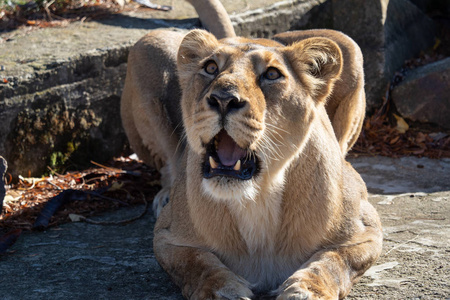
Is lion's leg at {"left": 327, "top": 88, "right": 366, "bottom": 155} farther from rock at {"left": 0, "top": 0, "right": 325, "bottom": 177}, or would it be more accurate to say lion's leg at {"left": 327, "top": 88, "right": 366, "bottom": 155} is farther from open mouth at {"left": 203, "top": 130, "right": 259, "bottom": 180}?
rock at {"left": 0, "top": 0, "right": 325, "bottom": 177}

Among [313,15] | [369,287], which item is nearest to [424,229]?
[369,287]

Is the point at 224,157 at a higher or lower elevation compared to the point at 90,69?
higher

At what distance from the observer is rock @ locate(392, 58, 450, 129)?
22.5 feet

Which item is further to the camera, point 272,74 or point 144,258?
point 144,258

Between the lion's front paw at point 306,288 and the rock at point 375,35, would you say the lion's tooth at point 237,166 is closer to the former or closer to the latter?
the lion's front paw at point 306,288

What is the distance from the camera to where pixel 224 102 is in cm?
306

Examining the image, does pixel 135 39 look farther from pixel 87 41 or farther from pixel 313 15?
pixel 313 15

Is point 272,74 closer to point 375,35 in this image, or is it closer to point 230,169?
point 230,169

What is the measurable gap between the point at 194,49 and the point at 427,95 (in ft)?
12.4

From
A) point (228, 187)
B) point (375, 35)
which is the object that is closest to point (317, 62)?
point (228, 187)

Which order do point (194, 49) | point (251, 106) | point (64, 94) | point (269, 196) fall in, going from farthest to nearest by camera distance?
point (64, 94)
point (194, 49)
point (269, 196)
point (251, 106)

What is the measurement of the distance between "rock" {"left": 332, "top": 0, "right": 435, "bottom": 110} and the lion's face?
365cm

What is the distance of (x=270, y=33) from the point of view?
728cm

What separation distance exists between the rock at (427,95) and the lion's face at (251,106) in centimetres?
355
